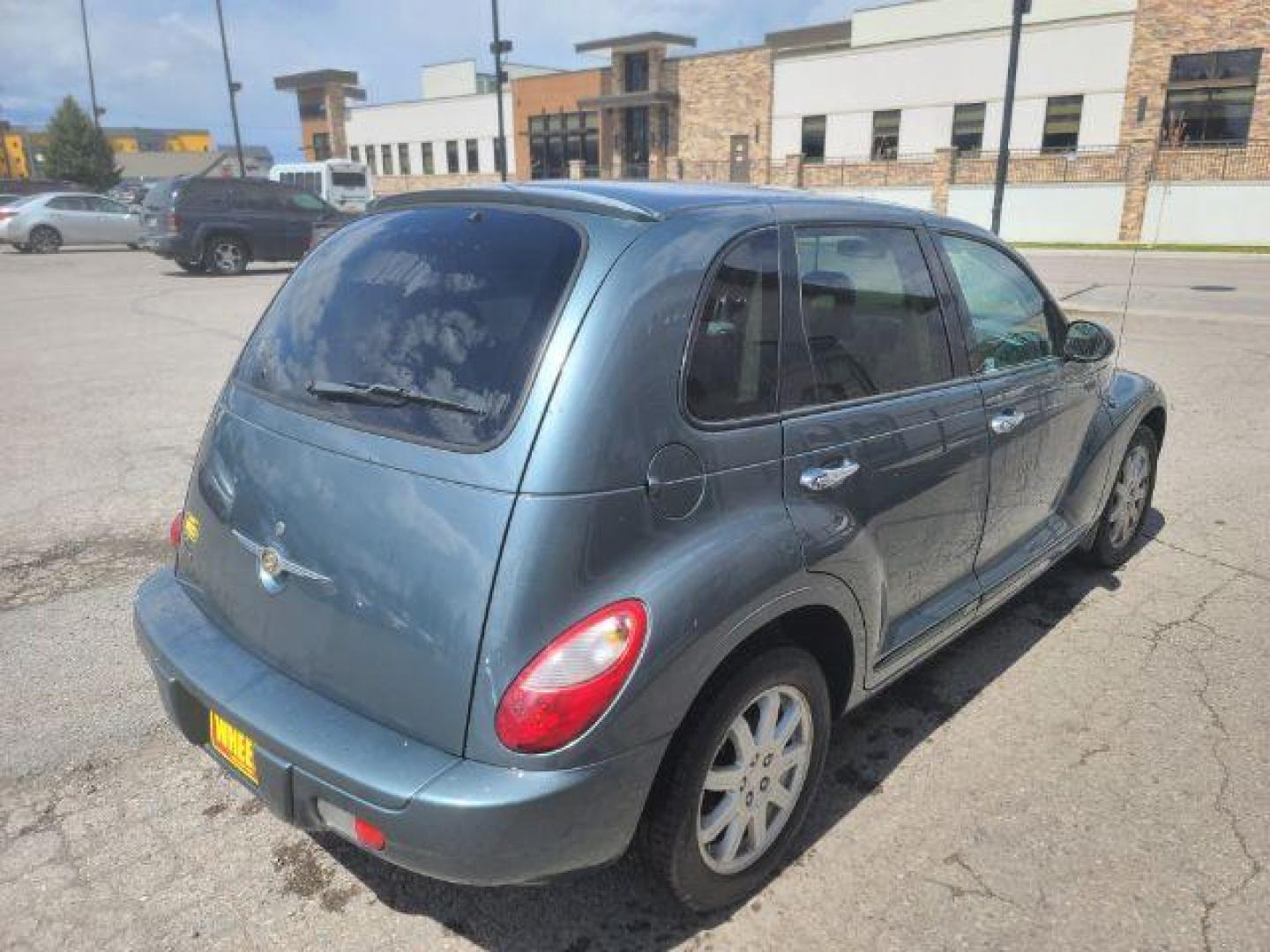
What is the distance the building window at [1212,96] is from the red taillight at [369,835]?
3494 centimetres

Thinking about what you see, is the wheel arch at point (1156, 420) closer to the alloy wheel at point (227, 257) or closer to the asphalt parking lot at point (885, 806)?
the asphalt parking lot at point (885, 806)

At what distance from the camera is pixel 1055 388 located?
361 centimetres

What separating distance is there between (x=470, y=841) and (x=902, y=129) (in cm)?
3965

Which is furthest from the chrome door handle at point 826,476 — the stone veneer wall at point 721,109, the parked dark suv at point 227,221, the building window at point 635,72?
the building window at point 635,72

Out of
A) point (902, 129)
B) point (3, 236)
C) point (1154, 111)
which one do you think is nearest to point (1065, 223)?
point (1154, 111)

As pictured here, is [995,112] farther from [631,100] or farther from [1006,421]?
[1006,421]

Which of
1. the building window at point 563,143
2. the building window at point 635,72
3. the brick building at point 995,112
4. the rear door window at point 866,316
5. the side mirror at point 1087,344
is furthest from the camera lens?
the building window at point 563,143

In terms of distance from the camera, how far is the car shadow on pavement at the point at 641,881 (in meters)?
2.34

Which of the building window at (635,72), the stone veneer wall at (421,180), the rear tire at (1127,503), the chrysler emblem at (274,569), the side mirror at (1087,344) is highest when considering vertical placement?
the building window at (635,72)

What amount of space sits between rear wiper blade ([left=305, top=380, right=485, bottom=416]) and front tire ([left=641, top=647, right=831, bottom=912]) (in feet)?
2.91

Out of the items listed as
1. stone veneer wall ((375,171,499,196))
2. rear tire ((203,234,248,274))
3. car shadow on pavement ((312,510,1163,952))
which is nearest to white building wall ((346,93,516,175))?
stone veneer wall ((375,171,499,196))

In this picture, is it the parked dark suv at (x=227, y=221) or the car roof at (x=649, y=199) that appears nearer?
the car roof at (x=649, y=199)

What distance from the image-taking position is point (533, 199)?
234 centimetres

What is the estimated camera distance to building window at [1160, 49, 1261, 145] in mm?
29875
